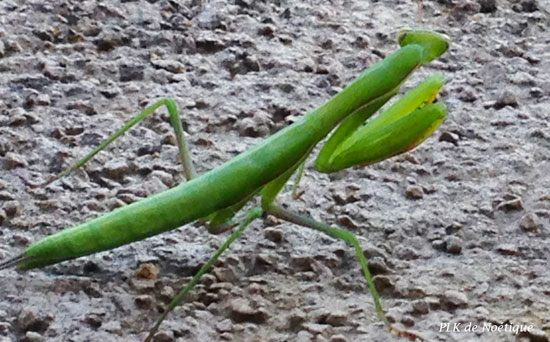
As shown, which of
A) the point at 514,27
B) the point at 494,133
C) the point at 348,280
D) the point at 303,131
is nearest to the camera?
the point at 303,131

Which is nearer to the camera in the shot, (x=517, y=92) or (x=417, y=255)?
(x=417, y=255)

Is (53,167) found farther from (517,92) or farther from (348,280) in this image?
(517,92)

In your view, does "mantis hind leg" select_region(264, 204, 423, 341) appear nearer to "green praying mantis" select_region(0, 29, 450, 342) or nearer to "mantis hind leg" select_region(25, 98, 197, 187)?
"green praying mantis" select_region(0, 29, 450, 342)

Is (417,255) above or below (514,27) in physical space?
below

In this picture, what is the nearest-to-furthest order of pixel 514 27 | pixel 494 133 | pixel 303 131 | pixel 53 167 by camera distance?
1. pixel 303 131
2. pixel 53 167
3. pixel 494 133
4. pixel 514 27

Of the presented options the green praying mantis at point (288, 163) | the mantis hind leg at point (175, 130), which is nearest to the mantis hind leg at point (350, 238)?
the green praying mantis at point (288, 163)

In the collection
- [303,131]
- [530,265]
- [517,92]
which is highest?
[303,131]

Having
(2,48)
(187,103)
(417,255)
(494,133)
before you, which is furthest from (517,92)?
(2,48)
